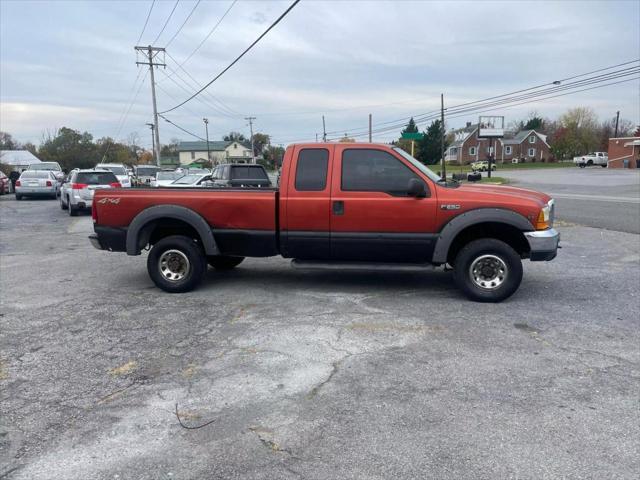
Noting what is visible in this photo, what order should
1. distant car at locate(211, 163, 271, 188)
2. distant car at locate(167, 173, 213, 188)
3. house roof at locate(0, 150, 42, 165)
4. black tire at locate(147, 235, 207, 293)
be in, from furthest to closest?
house roof at locate(0, 150, 42, 165) < distant car at locate(167, 173, 213, 188) < distant car at locate(211, 163, 271, 188) < black tire at locate(147, 235, 207, 293)

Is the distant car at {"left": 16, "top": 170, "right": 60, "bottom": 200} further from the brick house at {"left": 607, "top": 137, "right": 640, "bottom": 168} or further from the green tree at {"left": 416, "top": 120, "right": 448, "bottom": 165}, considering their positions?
the brick house at {"left": 607, "top": 137, "right": 640, "bottom": 168}

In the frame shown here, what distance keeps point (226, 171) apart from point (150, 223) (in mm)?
10265

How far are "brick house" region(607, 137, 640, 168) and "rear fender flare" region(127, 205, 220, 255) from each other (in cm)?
7079

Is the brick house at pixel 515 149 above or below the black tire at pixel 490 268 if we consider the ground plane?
above

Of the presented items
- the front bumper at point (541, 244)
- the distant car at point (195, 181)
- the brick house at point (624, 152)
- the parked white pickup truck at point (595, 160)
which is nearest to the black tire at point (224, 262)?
the front bumper at point (541, 244)

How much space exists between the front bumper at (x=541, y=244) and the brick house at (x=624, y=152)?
2709 inches

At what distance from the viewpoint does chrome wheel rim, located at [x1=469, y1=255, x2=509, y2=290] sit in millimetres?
6039

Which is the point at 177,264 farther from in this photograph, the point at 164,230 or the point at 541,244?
the point at 541,244

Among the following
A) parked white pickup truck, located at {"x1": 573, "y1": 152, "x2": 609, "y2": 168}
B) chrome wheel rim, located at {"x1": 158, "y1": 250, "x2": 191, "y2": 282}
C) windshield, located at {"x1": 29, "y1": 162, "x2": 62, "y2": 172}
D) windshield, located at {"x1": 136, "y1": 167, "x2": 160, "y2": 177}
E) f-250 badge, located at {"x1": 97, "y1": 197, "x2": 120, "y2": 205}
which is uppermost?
parked white pickup truck, located at {"x1": 573, "y1": 152, "x2": 609, "y2": 168}

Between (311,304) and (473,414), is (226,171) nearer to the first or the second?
(311,304)

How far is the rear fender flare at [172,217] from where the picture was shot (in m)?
6.44

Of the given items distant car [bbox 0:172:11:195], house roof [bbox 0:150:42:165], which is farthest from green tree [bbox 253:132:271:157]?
distant car [bbox 0:172:11:195]

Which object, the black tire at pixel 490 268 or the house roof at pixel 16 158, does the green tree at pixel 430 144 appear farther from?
the black tire at pixel 490 268

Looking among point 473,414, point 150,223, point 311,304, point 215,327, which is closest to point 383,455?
point 473,414
